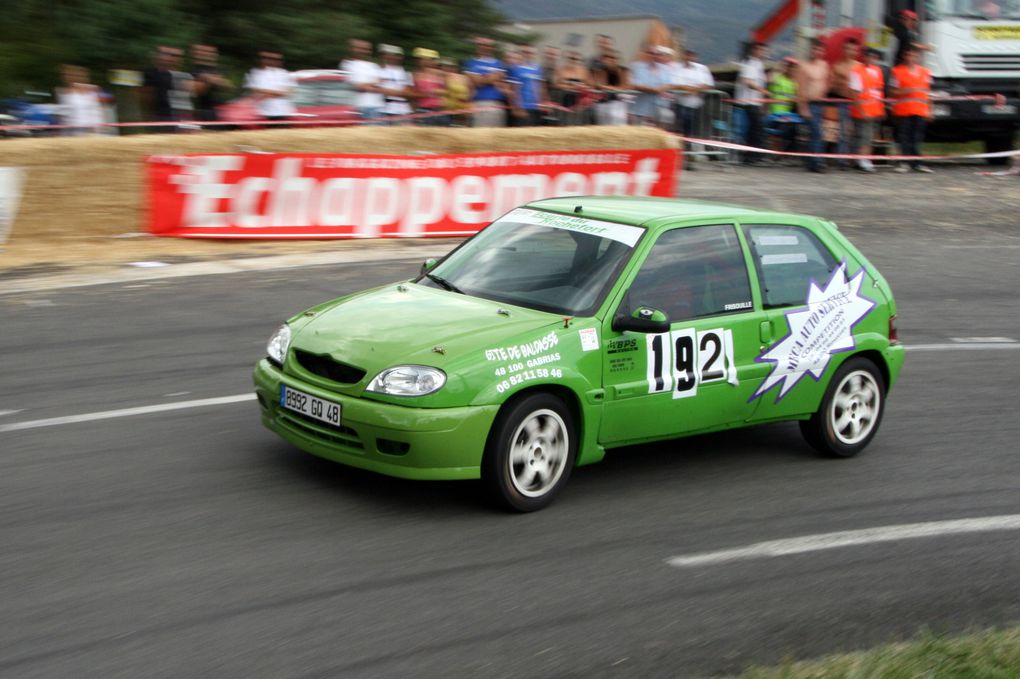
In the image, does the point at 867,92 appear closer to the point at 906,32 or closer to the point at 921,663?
the point at 906,32

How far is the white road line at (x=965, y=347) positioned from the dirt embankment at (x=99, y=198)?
6.74m

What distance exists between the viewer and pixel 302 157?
14.6m

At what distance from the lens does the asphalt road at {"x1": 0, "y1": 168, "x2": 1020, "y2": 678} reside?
16.5 feet

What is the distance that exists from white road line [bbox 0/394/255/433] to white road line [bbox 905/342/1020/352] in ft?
19.6

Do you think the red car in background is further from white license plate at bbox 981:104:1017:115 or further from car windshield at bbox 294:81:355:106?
white license plate at bbox 981:104:1017:115

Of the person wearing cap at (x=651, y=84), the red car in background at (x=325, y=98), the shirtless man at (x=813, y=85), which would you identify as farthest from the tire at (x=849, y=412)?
the shirtless man at (x=813, y=85)

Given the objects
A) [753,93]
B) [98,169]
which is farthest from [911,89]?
[98,169]

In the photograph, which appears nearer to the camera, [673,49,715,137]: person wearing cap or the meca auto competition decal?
the meca auto competition decal

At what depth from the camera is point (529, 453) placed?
21.3 ft

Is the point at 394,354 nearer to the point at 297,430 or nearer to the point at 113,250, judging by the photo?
the point at 297,430

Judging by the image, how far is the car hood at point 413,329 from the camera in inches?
249

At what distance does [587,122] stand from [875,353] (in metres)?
12.2

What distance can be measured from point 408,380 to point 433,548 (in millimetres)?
827

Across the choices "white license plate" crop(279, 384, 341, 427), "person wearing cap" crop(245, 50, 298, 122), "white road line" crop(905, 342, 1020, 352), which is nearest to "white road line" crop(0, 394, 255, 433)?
"white license plate" crop(279, 384, 341, 427)
